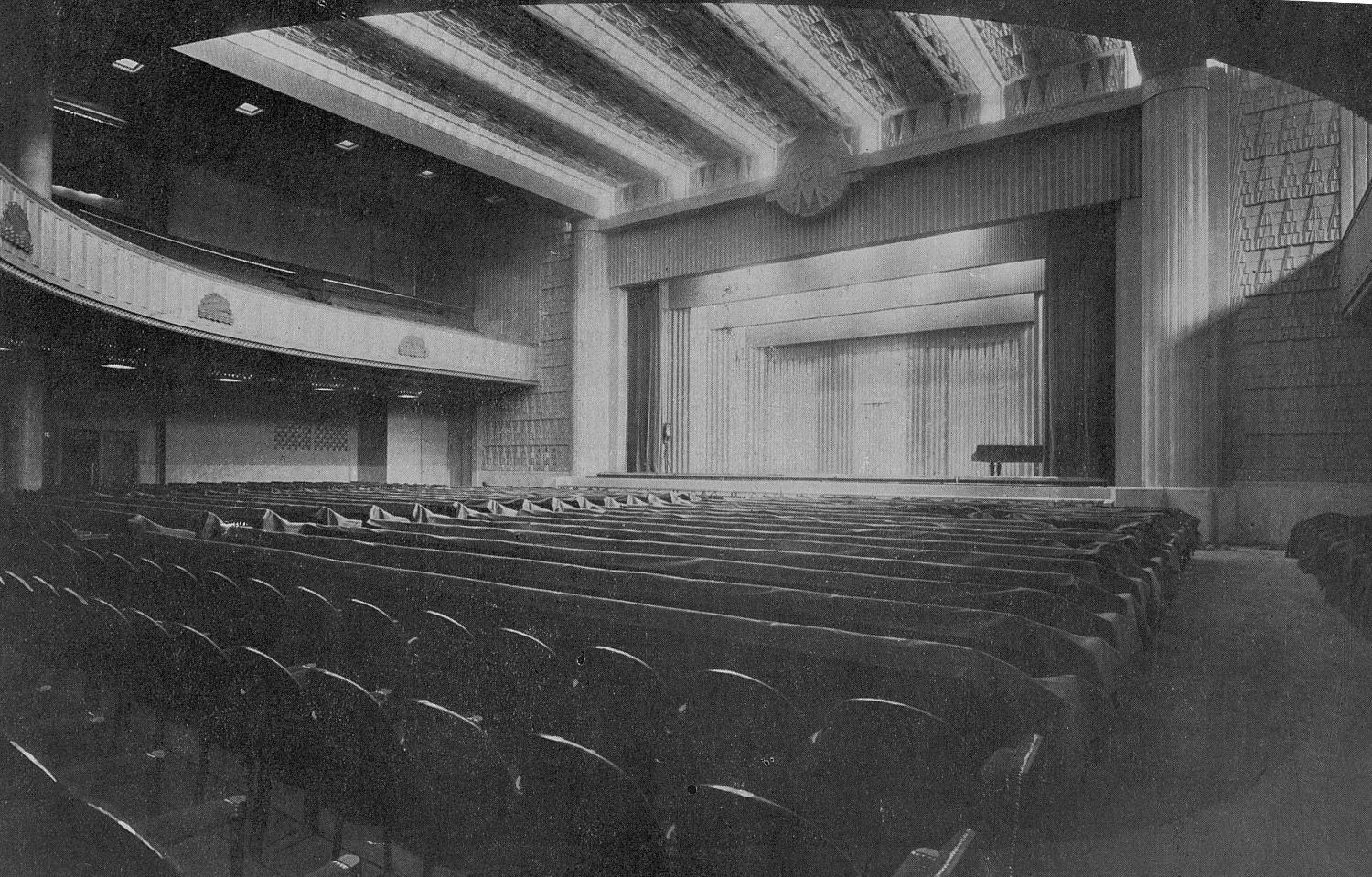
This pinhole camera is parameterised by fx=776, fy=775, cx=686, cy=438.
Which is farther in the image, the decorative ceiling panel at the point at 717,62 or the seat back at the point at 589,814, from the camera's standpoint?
the decorative ceiling panel at the point at 717,62

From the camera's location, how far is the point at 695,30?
1070 centimetres

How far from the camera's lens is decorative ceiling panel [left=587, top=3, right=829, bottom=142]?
10336mm

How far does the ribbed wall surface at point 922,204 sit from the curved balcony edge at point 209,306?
12.7 feet

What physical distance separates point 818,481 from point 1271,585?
24.0 feet

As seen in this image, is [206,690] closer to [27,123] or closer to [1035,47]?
[27,123]

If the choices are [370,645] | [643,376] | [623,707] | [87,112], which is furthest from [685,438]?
[623,707]

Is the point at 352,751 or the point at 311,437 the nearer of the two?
the point at 352,751

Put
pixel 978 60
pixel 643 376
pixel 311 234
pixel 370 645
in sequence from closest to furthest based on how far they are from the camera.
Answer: pixel 370 645, pixel 978 60, pixel 643 376, pixel 311 234

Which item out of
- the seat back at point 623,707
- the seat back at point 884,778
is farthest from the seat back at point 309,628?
the seat back at point 884,778

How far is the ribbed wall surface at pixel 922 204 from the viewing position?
1084cm

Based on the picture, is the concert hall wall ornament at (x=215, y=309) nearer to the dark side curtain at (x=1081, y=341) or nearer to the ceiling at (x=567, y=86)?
the ceiling at (x=567, y=86)

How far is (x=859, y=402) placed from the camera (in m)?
17.3

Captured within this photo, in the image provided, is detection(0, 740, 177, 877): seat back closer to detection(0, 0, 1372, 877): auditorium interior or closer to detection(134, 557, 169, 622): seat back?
detection(0, 0, 1372, 877): auditorium interior

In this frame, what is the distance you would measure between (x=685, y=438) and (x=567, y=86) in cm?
718
